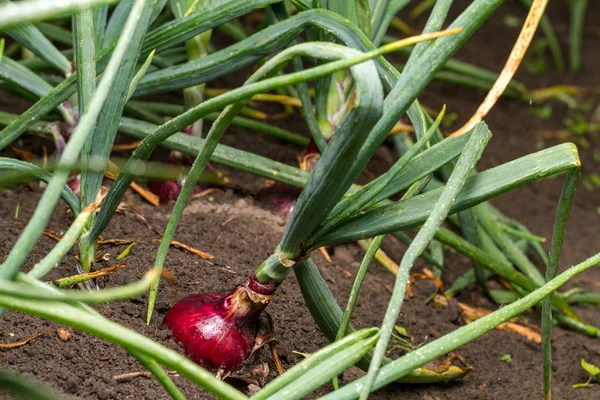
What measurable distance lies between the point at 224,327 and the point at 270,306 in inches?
8.0

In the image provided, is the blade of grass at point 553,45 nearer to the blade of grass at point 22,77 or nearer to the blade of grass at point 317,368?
the blade of grass at point 22,77

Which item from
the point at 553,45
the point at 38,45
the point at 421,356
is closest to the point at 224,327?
the point at 421,356

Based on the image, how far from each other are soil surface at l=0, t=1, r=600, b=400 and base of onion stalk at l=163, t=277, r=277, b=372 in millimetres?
29

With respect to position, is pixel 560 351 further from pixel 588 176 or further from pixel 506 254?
pixel 588 176

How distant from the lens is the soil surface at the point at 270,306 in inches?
37.1

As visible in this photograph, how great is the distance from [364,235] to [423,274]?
632 mm

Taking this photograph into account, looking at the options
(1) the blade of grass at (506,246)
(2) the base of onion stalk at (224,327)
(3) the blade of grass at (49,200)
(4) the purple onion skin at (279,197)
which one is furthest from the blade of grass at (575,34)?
(3) the blade of grass at (49,200)

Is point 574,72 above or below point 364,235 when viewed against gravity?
above

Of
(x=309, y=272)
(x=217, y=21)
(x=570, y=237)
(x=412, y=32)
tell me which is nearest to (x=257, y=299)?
(x=309, y=272)

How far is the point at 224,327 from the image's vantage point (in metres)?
0.98

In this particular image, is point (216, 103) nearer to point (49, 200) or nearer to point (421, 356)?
point (49, 200)

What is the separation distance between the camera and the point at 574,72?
8.70 feet

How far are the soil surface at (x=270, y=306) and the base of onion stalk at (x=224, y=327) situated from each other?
0.03 m

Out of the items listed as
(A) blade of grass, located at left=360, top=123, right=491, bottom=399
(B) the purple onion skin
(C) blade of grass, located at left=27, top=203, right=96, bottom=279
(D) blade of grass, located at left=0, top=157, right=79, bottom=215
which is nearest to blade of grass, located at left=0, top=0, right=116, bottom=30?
(C) blade of grass, located at left=27, top=203, right=96, bottom=279
